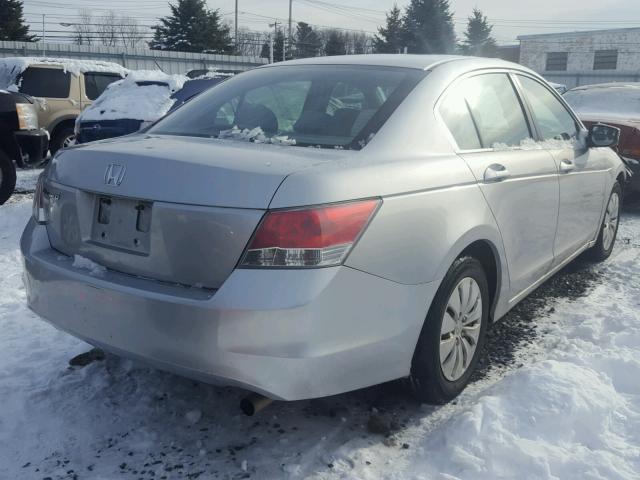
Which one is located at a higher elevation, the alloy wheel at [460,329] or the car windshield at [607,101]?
the car windshield at [607,101]

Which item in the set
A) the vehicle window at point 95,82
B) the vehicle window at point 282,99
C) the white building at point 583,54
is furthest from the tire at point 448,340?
the white building at point 583,54

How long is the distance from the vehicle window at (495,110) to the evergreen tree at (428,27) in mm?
50319

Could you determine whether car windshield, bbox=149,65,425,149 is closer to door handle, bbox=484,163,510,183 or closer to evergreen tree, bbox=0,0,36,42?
door handle, bbox=484,163,510,183

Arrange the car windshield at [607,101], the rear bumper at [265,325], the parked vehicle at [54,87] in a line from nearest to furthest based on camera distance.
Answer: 1. the rear bumper at [265,325]
2. the car windshield at [607,101]
3. the parked vehicle at [54,87]

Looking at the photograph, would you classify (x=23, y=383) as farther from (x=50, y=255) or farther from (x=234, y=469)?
(x=234, y=469)

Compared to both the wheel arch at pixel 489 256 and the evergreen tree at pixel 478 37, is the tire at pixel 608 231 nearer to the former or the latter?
the wheel arch at pixel 489 256

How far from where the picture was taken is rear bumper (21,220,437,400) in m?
2.20

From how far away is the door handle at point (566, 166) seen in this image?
3.88 metres

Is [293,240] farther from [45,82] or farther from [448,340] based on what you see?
[45,82]

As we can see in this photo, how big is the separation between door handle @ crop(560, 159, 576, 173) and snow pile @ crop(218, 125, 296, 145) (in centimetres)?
189

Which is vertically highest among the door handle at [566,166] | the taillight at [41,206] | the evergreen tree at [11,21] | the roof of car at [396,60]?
the evergreen tree at [11,21]

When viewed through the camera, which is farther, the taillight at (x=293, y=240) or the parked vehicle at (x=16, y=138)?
the parked vehicle at (x=16, y=138)

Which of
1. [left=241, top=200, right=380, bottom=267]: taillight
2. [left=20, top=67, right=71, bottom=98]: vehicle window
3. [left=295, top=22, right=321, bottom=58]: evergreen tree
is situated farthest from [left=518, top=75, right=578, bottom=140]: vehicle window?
[left=295, top=22, right=321, bottom=58]: evergreen tree

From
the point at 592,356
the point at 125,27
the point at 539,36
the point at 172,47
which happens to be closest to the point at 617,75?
the point at 539,36
